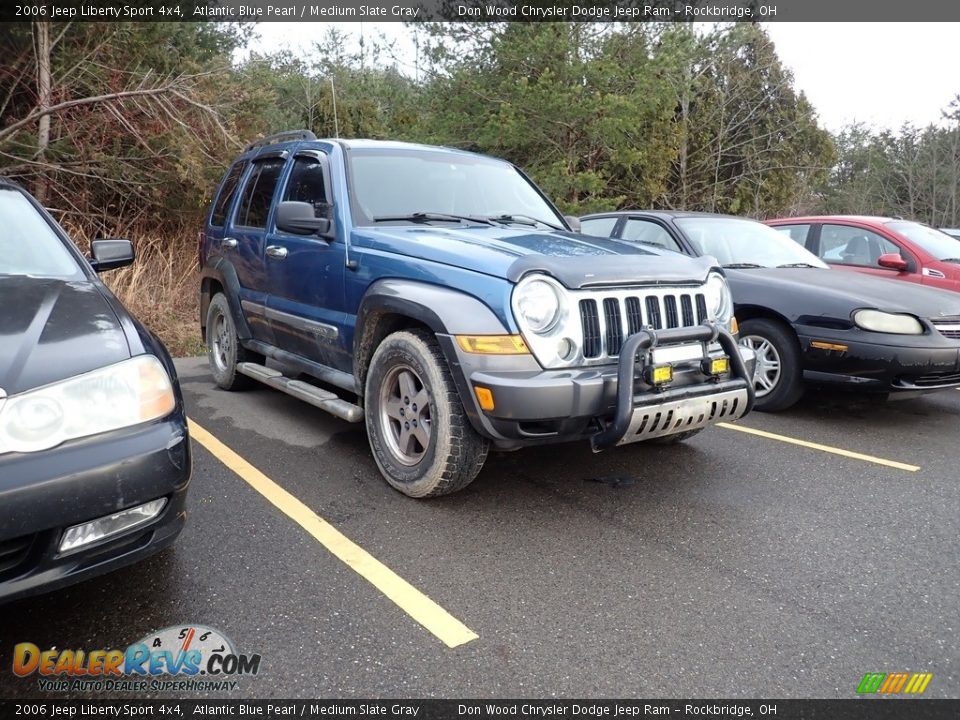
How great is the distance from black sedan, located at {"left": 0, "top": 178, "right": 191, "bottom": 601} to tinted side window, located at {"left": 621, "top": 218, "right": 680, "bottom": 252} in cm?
450

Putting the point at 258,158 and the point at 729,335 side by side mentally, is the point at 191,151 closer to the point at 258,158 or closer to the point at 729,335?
the point at 258,158

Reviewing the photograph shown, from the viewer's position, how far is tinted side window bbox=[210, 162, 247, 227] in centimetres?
548

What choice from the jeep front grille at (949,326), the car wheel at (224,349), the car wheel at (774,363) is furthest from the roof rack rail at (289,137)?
the jeep front grille at (949,326)

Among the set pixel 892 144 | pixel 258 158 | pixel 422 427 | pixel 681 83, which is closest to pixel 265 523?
pixel 422 427

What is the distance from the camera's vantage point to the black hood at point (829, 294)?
488 cm

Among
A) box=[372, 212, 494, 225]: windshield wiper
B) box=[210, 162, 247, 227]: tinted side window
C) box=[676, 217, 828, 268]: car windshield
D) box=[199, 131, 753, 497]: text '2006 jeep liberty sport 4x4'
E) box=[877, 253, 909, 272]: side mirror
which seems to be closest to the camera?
box=[199, 131, 753, 497]: text '2006 jeep liberty sport 4x4'

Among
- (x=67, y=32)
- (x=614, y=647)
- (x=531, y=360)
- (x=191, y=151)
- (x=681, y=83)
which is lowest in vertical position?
(x=614, y=647)

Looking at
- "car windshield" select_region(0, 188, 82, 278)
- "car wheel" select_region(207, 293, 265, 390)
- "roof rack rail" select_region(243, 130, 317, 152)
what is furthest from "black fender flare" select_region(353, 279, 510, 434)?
"car wheel" select_region(207, 293, 265, 390)

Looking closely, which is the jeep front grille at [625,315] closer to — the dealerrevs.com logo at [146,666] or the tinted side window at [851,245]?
the dealerrevs.com logo at [146,666]

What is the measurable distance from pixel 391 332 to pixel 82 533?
1894 millimetres

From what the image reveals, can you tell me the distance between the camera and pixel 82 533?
2039 mm

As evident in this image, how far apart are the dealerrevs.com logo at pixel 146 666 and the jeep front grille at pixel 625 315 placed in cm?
186

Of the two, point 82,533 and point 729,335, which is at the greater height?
point 729,335

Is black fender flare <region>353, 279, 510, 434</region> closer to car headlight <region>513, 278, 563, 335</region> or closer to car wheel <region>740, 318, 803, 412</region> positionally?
car headlight <region>513, 278, 563, 335</region>
